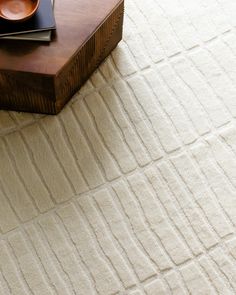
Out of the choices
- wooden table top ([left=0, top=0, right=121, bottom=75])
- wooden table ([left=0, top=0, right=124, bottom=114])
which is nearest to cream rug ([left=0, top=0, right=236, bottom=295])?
wooden table ([left=0, top=0, right=124, bottom=114])

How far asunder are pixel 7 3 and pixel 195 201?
2.28ft

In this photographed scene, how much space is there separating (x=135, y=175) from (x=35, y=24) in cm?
47

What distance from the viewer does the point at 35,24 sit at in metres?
1.14

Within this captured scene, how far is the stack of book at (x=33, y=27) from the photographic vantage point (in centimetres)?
113

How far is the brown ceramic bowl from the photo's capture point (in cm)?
113

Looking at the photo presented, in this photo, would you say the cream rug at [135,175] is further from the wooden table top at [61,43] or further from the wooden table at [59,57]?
the wooden table top at [61,43]

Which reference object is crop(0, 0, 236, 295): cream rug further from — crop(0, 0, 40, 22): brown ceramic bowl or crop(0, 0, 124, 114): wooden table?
crop(0, 0, 40, 22): brown ceramic bowl

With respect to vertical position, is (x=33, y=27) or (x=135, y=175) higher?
(x=33, y=27)

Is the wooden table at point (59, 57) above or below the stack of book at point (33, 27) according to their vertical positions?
below

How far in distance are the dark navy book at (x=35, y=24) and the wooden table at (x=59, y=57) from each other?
3 centimetres

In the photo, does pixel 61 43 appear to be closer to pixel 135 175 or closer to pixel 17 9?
pixel 17 9

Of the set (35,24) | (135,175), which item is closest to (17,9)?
(35,24)

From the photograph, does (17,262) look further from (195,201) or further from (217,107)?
(217,107)

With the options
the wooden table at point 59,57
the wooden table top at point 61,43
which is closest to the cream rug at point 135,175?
the wooden table at point 59,57
